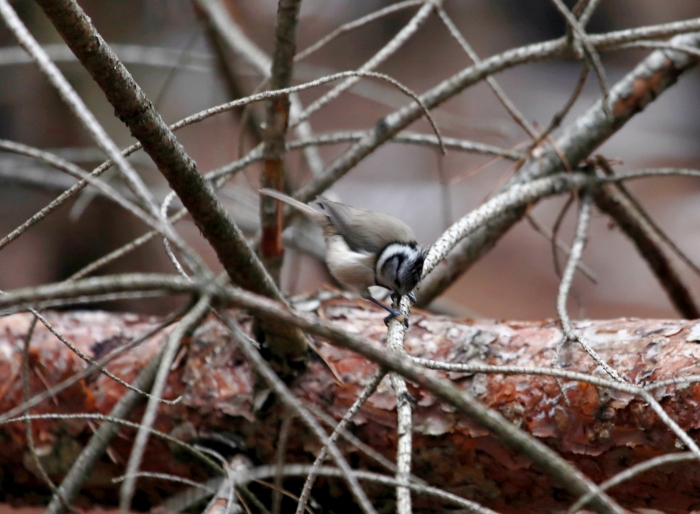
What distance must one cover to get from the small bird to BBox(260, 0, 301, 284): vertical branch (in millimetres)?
218

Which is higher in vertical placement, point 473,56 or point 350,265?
point 473,56

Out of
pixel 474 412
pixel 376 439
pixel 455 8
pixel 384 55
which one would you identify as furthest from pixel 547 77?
pixel 474 412

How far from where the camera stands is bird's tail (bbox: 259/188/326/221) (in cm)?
146

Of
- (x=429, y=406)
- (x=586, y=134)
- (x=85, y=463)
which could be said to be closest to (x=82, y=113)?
(x=85, y=463)

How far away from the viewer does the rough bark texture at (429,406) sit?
130 centimetres

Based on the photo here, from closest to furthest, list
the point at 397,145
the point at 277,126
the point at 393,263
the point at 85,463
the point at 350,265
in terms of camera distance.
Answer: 1. the point at 85,463
2. the point at 277,126
3. the point at 393,263
4. the point at 350,265
5. the point at 397,145

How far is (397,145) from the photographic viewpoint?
6621mm

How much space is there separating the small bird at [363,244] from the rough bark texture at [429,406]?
0.14m

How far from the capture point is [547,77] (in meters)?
7.04

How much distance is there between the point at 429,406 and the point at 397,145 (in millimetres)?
5381

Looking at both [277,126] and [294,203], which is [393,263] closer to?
Result: [294,203]

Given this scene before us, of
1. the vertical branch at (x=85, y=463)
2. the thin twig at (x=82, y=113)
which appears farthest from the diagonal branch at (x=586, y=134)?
the thin twig at (x=82, y=113)

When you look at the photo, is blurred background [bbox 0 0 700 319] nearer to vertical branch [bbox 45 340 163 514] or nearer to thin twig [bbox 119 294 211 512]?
vertical branch [bbox 45 340 163 514]

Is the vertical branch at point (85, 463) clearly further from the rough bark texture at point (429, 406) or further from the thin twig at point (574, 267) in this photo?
the thin twig at point (574, 267)
